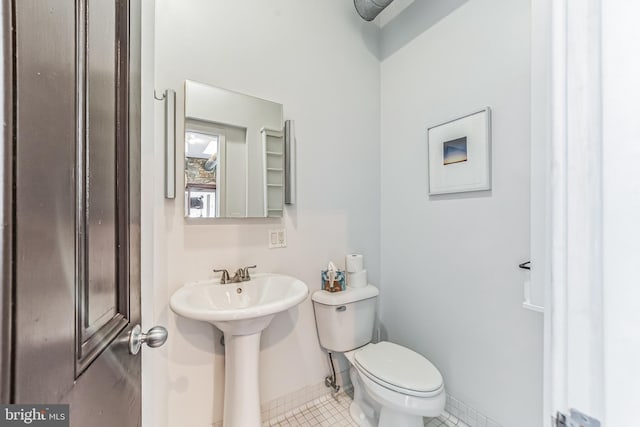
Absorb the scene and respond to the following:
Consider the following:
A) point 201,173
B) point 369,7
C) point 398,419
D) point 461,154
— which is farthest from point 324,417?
point 369,7

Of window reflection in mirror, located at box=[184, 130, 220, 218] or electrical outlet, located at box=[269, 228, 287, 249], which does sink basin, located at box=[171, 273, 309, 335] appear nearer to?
electrical outlet, located at box=[269, 228, 287, 249]

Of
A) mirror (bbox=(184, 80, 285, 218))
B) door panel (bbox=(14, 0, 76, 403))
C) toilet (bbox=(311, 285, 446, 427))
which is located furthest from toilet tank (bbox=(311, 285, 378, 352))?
door panel (bbox=(14, 0, 76, 403))

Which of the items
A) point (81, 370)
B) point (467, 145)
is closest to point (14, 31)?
point (81, 370)

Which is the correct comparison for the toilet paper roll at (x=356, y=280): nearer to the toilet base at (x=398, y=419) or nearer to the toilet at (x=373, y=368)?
the toilet at (x=373, y=368)

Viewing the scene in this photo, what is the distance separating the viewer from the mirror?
1342mm

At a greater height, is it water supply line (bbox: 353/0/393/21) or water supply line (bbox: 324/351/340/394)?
water supply line (bbox: 353/0/393/21)

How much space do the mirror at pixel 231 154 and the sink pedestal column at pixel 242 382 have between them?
62 cm

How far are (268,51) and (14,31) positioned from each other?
1542 millimetres

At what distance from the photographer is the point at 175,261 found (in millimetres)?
1292

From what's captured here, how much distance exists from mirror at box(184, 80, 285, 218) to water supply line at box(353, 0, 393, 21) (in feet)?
3.02

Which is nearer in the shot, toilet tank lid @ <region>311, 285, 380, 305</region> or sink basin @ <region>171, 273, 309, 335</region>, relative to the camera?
sink basin @ <region>171, 273, 309, 335</region>

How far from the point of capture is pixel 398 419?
4.23ft

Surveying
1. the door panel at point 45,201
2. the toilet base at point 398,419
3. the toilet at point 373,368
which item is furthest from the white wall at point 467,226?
the door panel at point 45,201

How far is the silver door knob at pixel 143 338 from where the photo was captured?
22.4 inches
